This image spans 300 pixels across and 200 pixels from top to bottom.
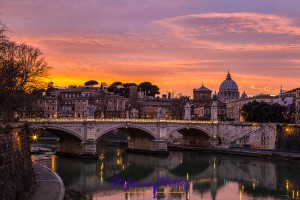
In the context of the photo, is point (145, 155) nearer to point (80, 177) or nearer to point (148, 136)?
point (148, 136)

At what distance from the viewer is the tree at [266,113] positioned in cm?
6469

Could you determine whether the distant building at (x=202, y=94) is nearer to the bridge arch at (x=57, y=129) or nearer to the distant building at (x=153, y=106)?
the distant building at (x=153, y=106)

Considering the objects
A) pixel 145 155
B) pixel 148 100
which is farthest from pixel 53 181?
pixel 148 100

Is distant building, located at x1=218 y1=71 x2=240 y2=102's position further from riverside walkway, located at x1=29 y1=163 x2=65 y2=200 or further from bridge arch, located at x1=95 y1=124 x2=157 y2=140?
riverside walkway, located at x1=29 y1=163 x2=65 y2=200

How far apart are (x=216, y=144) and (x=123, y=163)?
1684 centimetres

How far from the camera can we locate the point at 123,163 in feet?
154

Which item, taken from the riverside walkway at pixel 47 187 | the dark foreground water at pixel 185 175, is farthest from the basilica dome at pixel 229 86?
the riverside walkway at pixel 47 187

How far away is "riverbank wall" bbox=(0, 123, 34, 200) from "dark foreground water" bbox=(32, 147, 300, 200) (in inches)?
357

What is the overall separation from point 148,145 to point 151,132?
8.22 ft

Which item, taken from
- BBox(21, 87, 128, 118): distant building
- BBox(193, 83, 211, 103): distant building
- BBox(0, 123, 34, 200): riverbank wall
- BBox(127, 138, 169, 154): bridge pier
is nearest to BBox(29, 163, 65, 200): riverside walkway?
BBox(0, 123, 34, 200): riverbank wall

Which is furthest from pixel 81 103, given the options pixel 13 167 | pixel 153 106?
pixel 13 167

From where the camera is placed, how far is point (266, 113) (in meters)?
65.2

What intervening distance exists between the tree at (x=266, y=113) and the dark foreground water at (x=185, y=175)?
14.6 meters

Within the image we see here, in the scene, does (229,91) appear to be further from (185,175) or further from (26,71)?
(26,71)
